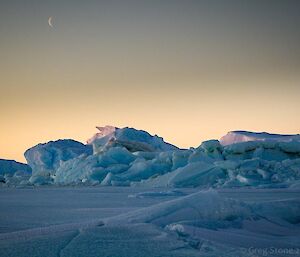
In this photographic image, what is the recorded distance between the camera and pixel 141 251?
204cm

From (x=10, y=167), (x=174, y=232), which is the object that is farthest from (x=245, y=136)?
(x=174, y=232)

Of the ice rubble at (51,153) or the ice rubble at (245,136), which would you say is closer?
the ice rubble at (245,136)

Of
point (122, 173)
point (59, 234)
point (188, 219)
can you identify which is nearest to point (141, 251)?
point (59, 234)

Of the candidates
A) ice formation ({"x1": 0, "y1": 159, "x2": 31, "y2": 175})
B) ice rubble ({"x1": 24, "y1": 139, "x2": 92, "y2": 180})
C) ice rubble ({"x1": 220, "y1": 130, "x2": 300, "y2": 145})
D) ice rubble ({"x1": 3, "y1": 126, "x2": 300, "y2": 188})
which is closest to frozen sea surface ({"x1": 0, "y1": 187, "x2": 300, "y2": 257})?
ice rubble ({"x1": 3, "y1": 126, "x2": 300, "y2": 188})

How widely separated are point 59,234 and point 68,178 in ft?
54.7

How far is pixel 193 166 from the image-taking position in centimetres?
1322

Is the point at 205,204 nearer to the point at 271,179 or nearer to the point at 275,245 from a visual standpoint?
the point at 275,245

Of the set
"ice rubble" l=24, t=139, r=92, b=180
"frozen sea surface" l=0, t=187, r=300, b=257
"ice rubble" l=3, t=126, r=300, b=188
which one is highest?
"ice rubble" l=24, t=139, r=92, b=180

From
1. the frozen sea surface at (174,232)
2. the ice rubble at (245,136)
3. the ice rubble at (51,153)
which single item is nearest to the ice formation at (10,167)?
the ice rubble at (51,153)

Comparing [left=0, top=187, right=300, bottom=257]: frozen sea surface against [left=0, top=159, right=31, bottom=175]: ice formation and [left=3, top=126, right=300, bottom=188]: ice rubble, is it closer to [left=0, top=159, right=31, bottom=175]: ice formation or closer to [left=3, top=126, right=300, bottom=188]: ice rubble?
[left=3, top=126, right=300, bottom=188]: ice rubble

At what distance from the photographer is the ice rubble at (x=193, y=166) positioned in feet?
42.3

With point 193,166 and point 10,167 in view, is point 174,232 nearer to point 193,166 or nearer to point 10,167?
point 193,166

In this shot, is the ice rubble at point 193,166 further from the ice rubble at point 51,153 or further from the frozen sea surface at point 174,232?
the ice rubble at point 51,153

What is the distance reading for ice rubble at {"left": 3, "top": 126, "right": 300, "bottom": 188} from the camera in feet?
42.3
